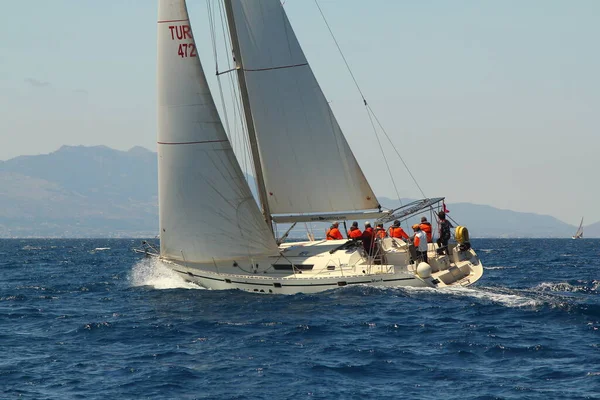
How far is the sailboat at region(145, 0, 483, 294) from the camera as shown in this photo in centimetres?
2628

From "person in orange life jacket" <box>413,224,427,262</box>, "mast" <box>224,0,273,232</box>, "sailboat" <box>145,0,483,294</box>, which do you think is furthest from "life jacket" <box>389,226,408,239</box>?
"mast" <box>224,0,273,232</box>

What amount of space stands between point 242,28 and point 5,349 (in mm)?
12810

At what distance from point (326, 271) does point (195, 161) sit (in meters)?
5.35

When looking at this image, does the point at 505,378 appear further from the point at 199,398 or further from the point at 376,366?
the point at 199,398

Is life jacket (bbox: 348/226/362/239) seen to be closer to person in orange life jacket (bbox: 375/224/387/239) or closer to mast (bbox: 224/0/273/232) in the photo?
person in orange life jacket (bbox: 375/224/387/239)

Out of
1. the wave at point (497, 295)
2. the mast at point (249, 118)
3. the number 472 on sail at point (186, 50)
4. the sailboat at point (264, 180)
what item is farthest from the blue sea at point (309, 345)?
the number 472 on sail at point (186, 50)

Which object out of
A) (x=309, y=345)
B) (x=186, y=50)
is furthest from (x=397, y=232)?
(x=309, y=345)

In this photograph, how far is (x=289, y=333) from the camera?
19.7 meters

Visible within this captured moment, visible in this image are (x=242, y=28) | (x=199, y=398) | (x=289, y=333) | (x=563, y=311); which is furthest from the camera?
(x=242, y=28)

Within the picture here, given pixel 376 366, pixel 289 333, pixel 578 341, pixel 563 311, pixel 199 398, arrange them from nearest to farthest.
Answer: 1. pixel 199 398
2. pixel 376 366
3. pixel 578 341
4. pixel 289 333
5. pixel 563 311

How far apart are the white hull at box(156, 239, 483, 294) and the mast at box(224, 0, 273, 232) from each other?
64.4 inches

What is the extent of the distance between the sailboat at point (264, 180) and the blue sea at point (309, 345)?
906 millimetres

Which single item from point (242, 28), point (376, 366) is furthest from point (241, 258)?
point (376, 366)

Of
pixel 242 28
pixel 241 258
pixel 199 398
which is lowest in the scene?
pixel 199 398
